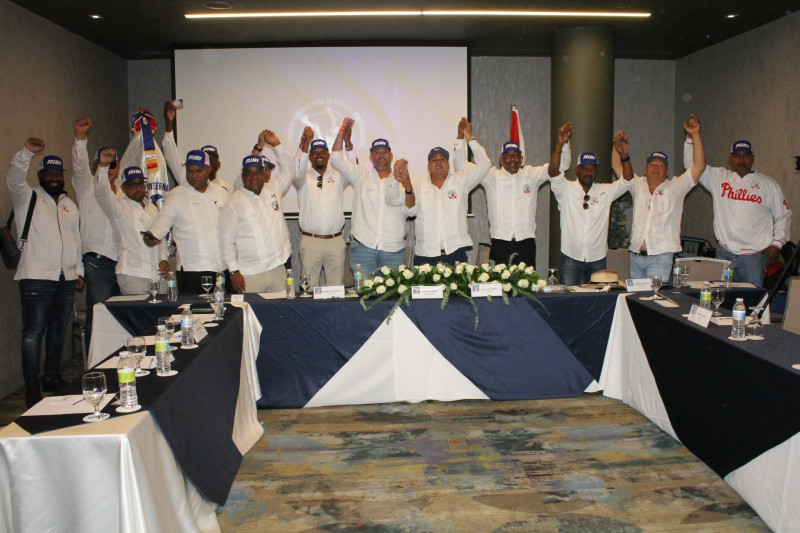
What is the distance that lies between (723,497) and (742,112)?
205 inches

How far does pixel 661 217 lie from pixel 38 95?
18.1 feet

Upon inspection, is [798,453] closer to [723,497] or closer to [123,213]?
[723,497]

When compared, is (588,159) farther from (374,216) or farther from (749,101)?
(749,101)

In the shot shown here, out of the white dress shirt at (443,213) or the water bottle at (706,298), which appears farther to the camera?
the white dress shirt at (443,213)

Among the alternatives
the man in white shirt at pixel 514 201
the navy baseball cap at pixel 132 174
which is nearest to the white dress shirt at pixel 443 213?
the man in white shirt at pixel 514 201

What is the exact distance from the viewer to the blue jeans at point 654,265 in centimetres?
515

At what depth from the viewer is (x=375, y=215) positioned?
5.41 m

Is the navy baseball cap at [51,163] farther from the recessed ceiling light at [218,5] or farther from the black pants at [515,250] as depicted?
the black pants at [515,250]

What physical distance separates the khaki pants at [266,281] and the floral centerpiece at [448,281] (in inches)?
36.8

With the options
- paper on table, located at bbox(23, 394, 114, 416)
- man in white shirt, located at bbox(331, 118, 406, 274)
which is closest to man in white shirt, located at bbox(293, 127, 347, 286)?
man in white shirt, located at bbox(331, 118, 406, 274)

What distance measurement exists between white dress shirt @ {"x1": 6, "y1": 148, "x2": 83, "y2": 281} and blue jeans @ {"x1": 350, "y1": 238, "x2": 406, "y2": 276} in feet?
7.34

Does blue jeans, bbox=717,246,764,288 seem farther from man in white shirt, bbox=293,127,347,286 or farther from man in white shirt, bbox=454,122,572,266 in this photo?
man in white shirt, bbox=293,127,347,286

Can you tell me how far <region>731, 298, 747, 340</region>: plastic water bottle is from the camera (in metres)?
3.05

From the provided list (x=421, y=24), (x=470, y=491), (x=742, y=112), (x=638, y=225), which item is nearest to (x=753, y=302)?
(x=638, y=225)
